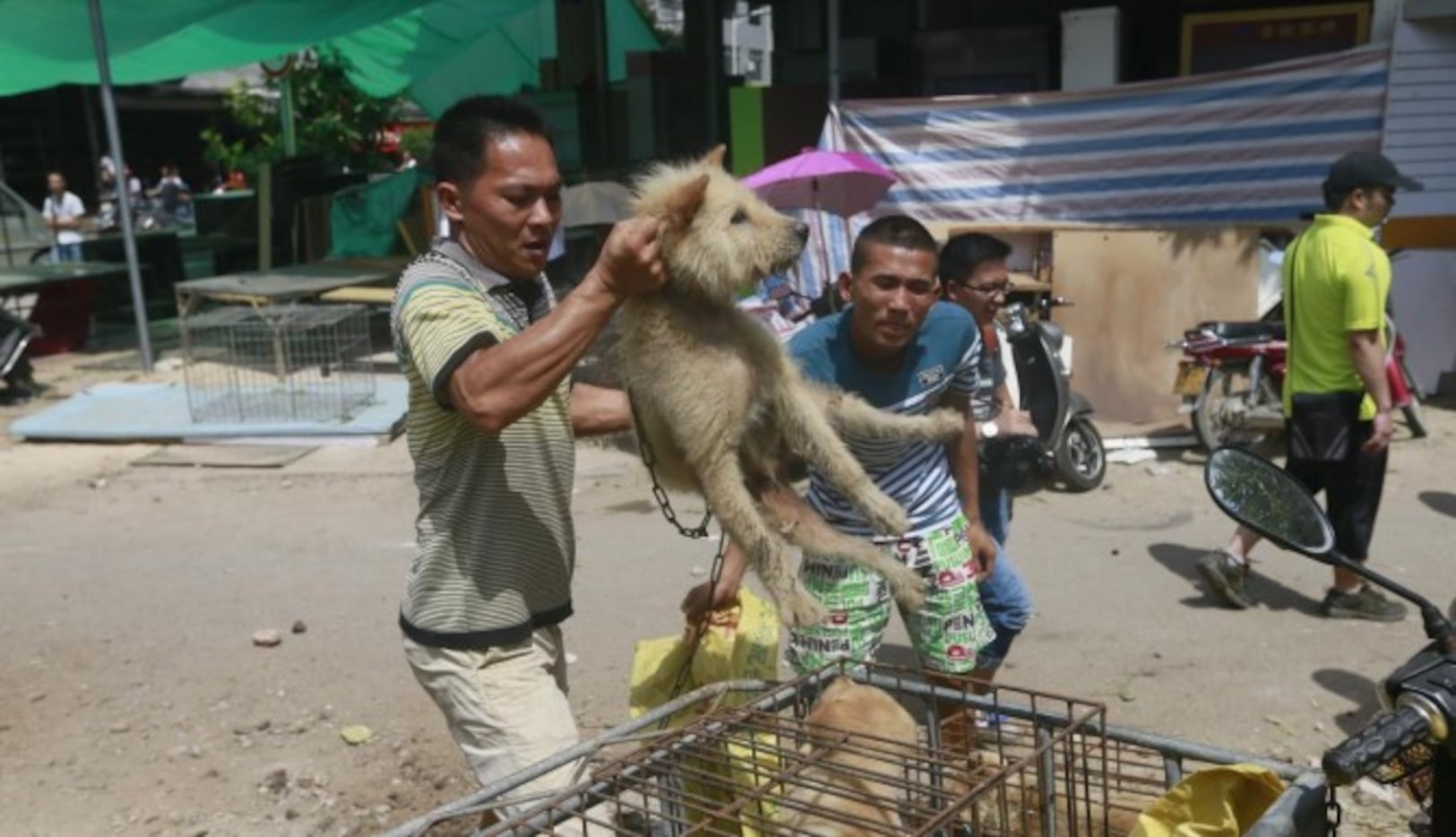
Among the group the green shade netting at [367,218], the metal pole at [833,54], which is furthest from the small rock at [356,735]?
the green shade netting at [367,218]

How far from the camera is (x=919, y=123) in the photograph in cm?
916

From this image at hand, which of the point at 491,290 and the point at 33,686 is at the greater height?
the point at 491,290

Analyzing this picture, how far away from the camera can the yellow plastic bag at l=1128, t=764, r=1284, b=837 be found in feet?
5.67

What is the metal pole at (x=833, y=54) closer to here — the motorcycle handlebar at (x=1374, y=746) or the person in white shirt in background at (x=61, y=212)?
the motorcycle handlebar at (x=1374, y=746)

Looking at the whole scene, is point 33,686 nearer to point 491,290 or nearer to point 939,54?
point 491,290

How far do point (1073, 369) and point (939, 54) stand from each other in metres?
4.44

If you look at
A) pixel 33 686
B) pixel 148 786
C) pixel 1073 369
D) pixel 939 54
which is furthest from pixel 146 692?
pixel 939 54

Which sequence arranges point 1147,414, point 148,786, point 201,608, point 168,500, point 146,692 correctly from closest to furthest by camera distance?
point 148,786, point 146,692, point 201,608, point 168,500, point 1147,414

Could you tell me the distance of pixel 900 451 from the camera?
3203mm

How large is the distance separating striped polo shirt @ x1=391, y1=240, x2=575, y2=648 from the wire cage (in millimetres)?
6990

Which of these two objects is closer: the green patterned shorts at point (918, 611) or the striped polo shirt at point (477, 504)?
the striped polo shirt at point (477, 504)

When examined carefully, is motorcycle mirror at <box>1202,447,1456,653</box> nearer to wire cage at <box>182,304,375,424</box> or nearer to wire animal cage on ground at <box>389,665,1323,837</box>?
wire animal cage on ground at <box>389,665,1323,837</box>

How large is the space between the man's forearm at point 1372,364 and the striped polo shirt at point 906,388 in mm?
2291

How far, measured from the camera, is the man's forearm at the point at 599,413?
2.71m
